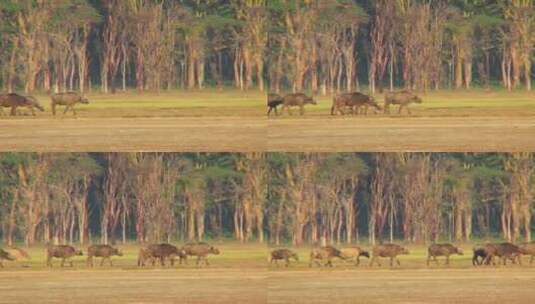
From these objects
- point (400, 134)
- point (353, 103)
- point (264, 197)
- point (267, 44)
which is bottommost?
point (264, 197)

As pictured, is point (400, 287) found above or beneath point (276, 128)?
beneath

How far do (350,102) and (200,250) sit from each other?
1.46 metres

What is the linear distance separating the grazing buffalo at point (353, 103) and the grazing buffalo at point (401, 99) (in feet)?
0.31

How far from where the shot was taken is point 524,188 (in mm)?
7641

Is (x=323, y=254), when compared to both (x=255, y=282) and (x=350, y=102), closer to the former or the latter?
(x=255, y=282)

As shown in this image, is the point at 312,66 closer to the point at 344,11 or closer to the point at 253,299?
the point at 344,11

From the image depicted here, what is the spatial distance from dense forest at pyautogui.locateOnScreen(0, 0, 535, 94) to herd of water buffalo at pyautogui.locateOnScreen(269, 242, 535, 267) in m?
1.10

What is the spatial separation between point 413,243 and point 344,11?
168 cm

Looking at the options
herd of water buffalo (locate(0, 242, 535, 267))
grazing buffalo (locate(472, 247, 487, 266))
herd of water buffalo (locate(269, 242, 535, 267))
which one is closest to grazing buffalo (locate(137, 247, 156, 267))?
herd of water buffalo (locate(0, 242, 535, 267))

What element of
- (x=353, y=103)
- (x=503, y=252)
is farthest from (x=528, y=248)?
(x=353, y=103)

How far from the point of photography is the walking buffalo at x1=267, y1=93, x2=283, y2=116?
298 inches

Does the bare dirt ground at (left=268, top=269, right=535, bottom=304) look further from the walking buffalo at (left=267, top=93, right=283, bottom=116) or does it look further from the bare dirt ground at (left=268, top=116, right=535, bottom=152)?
the walking buffalo at (left=267, top=93, right=283, bottom=116)

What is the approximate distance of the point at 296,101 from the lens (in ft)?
24.8

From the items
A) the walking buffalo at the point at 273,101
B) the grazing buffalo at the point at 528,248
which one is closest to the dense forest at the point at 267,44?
the walking buffalo at the point at 273,101
